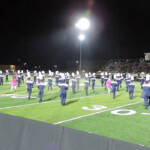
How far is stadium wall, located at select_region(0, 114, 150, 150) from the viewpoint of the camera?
3.31 meters

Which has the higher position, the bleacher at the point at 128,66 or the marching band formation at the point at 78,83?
the bleacher at the point at 128,66

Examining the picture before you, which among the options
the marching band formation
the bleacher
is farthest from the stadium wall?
the bleacher

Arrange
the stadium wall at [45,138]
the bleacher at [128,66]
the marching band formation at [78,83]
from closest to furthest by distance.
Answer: the stadium wall at [45,138] < the marching band formation at [78,83] < the bleacher at [128,66]

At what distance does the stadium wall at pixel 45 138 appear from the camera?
3311 mm

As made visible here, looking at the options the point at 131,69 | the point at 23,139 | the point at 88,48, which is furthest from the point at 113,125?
the point at 88,48

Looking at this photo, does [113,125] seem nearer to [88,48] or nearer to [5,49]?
[88,48]

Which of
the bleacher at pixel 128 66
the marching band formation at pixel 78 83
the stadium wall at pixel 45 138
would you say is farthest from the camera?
the bleacher at pixel 128 66

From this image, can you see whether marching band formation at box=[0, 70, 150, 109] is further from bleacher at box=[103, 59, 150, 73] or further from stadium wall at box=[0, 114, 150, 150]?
bleacher at box=[103, 59, 150, 73]

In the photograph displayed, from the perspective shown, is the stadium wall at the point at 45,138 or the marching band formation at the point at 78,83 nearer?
the stadium wall at the point at 45,138

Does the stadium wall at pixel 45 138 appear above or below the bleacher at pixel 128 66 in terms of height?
below

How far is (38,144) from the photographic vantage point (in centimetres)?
436

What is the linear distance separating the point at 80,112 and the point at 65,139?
7187 millimetres

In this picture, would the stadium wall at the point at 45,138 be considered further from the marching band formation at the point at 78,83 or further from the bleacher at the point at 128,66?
the bleacher at the point at 128,66

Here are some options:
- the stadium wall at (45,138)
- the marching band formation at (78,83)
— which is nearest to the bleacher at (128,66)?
the marching band formation at (78,83)
